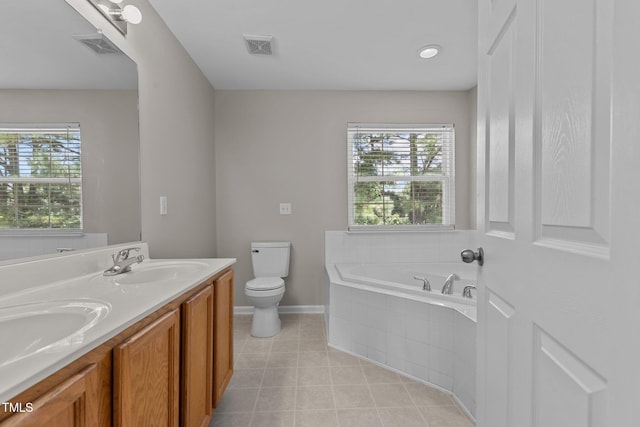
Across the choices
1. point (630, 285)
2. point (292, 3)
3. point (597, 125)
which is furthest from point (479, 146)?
point (292, 3)

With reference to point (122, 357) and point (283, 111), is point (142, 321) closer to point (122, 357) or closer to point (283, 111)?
point (122, 357)

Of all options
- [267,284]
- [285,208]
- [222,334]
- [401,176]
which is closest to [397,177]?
[401,176]

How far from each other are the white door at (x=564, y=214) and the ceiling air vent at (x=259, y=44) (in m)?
1.74

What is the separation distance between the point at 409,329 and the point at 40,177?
2051 millimetres

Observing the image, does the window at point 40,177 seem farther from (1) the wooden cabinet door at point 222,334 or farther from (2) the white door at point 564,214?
(2) the white door at point 564,214

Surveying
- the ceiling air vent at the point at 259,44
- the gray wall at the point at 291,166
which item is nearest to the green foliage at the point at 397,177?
the gray wall at the point at 291,166

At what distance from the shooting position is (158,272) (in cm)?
139

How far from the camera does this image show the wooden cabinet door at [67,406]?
0.48m

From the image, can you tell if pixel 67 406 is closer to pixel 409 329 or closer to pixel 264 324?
pixel 409 329

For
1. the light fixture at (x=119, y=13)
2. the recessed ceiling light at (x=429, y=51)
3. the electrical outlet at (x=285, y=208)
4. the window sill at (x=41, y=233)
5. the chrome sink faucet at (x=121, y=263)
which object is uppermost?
the recessed ceiling light at (x=429, y=51)

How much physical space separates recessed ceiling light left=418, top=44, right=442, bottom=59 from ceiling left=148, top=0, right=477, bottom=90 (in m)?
0.04

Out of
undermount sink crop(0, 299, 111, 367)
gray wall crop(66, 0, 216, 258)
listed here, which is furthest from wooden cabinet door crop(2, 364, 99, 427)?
gray wall crop(66, 0, 216, 258)

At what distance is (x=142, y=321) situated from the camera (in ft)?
2.66

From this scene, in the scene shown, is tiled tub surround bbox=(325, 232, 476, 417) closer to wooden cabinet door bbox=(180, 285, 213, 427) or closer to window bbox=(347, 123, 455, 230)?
window bbox=(347, 123, 455, 230)
